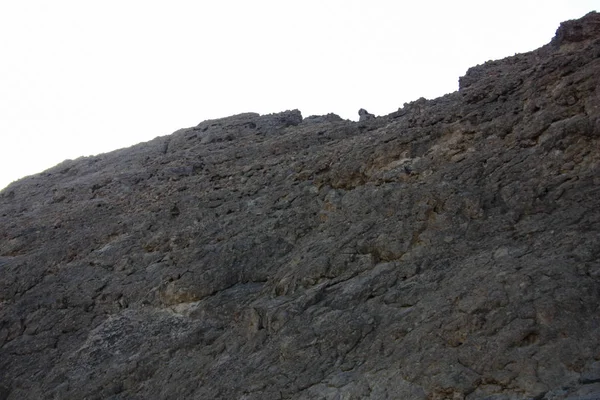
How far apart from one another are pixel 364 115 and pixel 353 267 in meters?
7.75

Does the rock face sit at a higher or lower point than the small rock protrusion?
lower

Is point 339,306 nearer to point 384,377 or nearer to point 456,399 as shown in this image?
point 384,377

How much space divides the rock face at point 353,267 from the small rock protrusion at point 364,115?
39.6 inches

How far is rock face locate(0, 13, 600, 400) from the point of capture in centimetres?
780

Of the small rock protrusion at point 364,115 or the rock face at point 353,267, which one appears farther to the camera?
the small rock protrusion at point 364,115

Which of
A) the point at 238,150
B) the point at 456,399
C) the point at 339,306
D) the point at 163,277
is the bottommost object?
the point at 456,399

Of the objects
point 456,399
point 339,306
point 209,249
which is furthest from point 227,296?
point 456,399

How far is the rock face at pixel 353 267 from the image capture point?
25.6 ft

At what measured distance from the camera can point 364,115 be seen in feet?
56.5

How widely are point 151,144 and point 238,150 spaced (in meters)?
5.36

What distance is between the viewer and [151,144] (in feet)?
68.1

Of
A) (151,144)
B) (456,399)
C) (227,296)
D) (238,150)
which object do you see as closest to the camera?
(456,399)

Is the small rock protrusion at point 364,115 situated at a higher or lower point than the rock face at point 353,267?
higher

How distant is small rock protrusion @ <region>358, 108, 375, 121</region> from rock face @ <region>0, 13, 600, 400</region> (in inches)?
39.6
